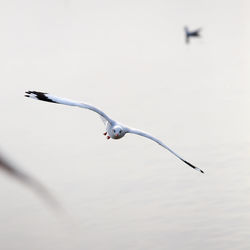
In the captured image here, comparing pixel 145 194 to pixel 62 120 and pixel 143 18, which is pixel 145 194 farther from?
pixel 143 18

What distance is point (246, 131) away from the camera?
32.7m

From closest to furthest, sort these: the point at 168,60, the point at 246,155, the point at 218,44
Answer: the point at 246,155 < the point at 168,60 < the point at 218,44

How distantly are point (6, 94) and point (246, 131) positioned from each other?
1182 cm

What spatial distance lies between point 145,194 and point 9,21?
27.7 meters

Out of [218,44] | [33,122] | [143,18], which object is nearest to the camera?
[33,122]

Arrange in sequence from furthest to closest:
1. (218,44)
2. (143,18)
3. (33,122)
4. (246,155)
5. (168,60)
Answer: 1. (143,18)
2. (218,44)
3. (168,60)
4. (33,122)
5. (246,155)

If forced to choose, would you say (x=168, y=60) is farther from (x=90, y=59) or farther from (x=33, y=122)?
(x=33, y=122)

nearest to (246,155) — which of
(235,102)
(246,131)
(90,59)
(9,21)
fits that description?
(246,131)

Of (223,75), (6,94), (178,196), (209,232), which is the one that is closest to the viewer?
(209,232)

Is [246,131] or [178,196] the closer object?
[178,196]

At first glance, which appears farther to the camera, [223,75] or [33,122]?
[223,75]

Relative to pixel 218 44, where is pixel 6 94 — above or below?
above

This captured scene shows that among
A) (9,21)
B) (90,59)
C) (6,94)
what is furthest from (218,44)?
(6,94)

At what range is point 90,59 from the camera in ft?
142
